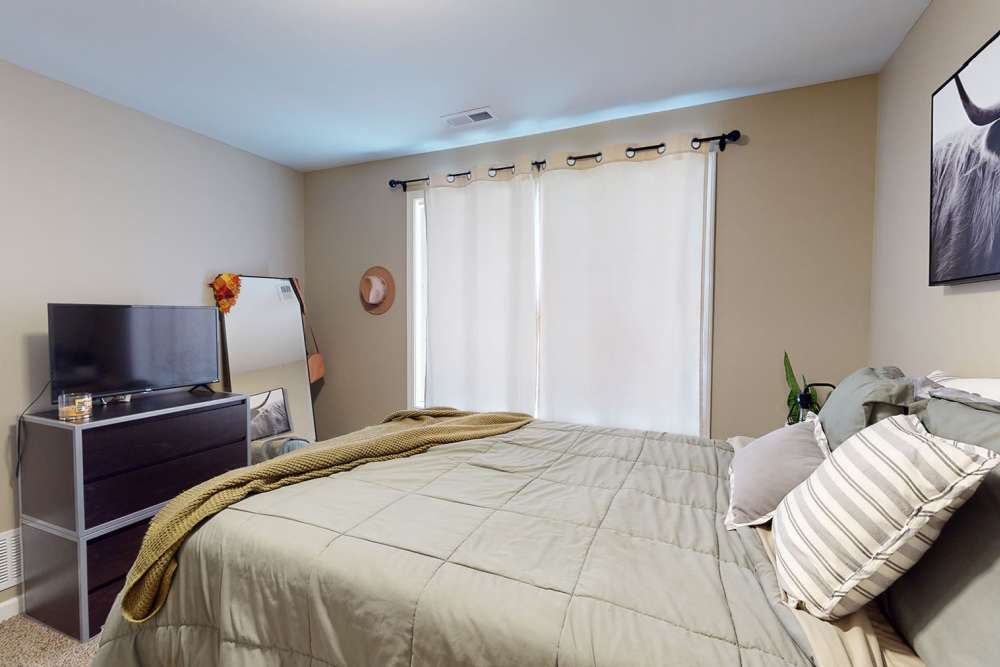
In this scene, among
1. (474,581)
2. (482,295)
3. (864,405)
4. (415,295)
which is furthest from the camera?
(415,295)

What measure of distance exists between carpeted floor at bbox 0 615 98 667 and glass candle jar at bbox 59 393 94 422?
3.22 feet

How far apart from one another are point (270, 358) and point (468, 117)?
7.63ft

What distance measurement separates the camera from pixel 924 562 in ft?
2.87

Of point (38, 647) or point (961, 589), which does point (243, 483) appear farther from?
point (961, 589)

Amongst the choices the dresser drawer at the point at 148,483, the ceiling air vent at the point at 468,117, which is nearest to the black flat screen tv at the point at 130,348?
the dresser drawer at the point at 148,483

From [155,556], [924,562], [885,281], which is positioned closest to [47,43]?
[155,556]

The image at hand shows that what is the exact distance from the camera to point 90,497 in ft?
6.70

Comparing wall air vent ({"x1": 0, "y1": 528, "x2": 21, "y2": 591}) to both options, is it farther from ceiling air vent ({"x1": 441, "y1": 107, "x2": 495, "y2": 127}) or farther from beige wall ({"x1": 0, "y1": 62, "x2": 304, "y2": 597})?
ceiling air vent ({"x1": 441, "y1": 107, "x2": 495, "y2": 127})

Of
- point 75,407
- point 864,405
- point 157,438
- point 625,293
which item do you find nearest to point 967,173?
point 864,405

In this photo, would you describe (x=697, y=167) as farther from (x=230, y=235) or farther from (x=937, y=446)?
(x=230, y=235)

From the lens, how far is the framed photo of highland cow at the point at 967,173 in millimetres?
1440

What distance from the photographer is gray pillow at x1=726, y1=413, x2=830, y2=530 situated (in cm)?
128

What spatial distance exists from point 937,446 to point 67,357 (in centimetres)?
332

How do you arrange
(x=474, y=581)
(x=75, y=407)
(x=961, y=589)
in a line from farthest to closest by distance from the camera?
(x=75, y=407) < (x=474, y=581) < (x=961, y=589)
